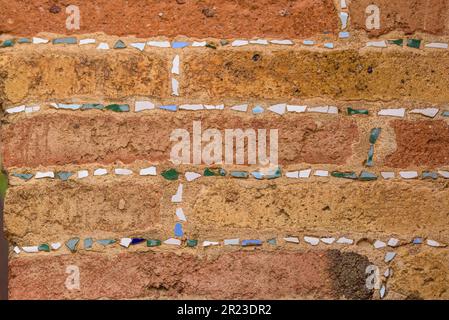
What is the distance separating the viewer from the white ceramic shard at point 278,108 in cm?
238

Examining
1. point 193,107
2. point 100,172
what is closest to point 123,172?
point 100,172

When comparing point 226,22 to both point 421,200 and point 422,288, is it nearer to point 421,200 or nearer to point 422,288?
point 421,200

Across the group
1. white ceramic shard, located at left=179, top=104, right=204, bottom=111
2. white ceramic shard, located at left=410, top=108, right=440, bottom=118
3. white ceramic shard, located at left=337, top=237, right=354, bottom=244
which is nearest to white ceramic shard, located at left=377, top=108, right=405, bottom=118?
white ceramic shard, located at left=410, top=108, right=440, bottom=118

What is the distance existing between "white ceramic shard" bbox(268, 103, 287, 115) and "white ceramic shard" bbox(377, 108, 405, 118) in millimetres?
316

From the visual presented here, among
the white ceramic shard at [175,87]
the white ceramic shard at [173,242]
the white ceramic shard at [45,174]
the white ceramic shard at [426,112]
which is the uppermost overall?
the white ceramic shard at [175,87]

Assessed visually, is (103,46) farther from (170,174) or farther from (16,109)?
(170,174)

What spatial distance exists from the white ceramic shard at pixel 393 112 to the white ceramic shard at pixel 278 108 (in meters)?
0.32

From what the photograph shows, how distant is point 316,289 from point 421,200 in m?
0.45

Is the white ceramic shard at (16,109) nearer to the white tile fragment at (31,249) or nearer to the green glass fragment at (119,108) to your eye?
the green glass fragment at (119,108)

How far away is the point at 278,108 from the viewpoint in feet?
7.80

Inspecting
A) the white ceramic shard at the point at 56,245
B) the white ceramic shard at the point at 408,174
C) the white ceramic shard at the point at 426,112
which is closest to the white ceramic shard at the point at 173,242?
the white ceramic shard at the point at 56,245

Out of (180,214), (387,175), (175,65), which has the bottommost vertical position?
(180,214)

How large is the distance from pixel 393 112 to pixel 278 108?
38 cm

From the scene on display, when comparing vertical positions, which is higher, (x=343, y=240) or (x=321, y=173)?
(x=321, y=173)
